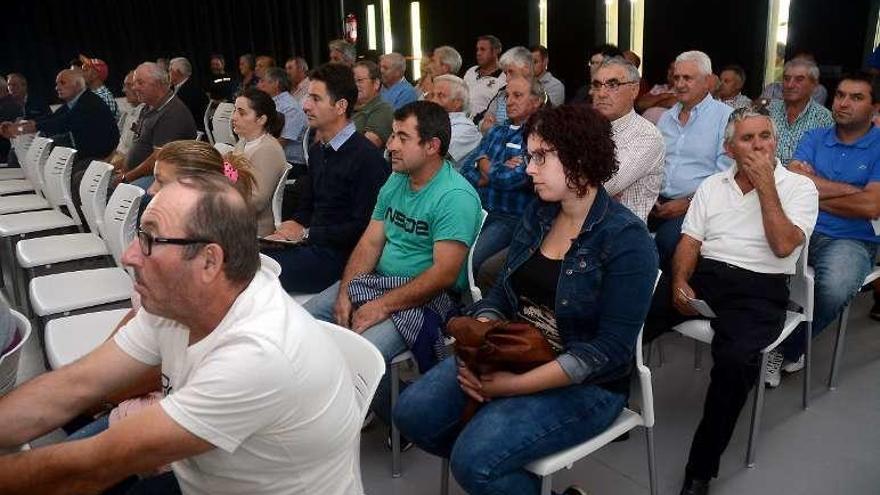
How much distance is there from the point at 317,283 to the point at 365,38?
10.2 m

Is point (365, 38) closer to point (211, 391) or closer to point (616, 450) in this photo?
point (616, 450)

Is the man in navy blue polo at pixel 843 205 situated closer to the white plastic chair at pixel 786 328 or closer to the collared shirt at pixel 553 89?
the white plastic chair at pixel 786 328

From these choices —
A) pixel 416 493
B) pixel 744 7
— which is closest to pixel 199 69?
pixel 744 7

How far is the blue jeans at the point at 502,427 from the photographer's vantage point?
1634 mm

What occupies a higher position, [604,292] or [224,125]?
[604,292]

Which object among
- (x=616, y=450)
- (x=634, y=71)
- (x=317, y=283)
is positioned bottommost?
(x=616, y=450)

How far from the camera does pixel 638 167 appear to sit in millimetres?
2914

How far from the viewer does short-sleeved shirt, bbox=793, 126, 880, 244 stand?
286cm

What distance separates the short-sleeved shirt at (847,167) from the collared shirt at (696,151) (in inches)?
16.2

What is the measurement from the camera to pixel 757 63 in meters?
6.50

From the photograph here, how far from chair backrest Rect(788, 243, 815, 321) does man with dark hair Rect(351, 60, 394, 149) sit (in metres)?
2.59

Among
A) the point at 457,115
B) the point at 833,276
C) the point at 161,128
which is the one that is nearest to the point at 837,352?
the point at 833,276

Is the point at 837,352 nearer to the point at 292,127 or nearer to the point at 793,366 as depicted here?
the point at 793,366

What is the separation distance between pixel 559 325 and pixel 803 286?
3.74ft
